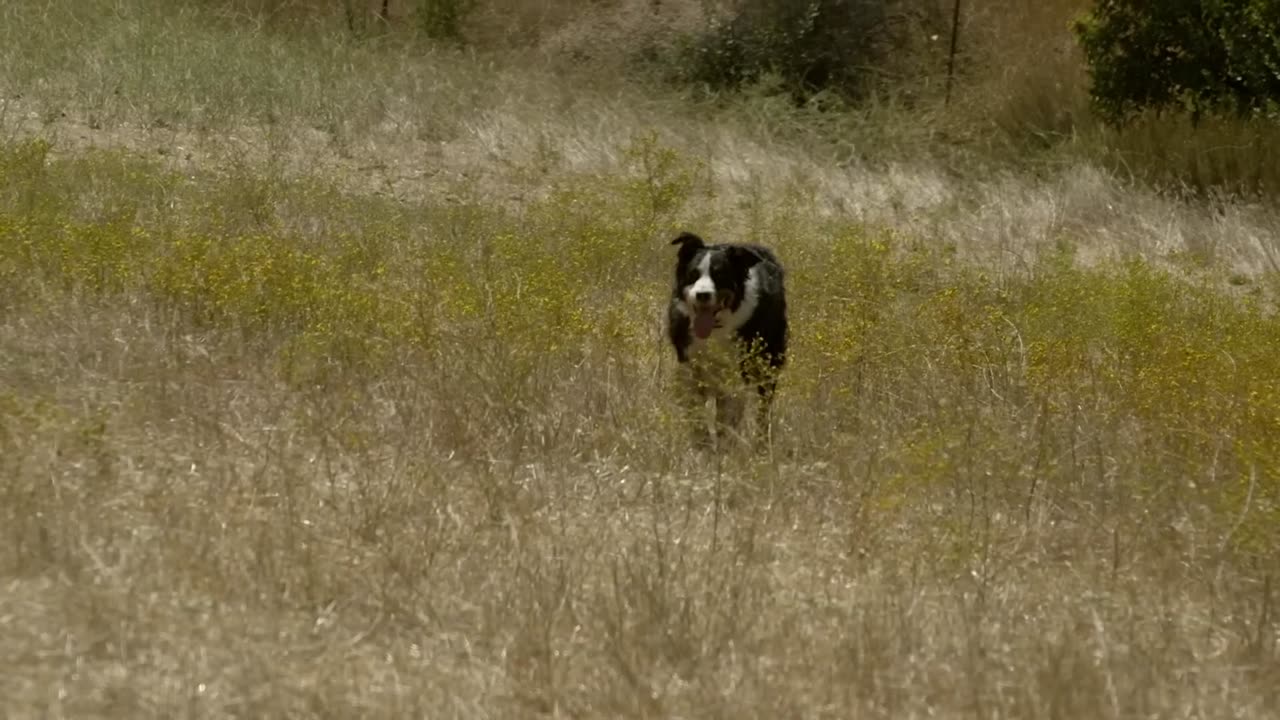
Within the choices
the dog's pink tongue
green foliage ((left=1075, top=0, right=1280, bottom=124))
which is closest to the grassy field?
the dog's pink tongue

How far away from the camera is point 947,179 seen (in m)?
16.6

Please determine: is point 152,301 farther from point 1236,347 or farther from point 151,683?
point 1236,347

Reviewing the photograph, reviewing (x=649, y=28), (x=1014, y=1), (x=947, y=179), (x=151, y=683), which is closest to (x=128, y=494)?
(x=151, y=683)

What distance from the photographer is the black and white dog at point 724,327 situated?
6988mm

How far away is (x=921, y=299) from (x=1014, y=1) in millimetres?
13773

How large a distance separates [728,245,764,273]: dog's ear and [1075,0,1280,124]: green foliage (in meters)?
9.82

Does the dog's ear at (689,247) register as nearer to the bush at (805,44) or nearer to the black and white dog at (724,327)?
the black and white dog at (724,327)

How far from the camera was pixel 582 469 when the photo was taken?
6543 millimetres

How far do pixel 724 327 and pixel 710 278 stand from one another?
0.96 ft

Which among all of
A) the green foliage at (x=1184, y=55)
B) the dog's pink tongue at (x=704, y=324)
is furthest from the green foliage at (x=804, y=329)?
the green foliage at (x=1184, y=55)

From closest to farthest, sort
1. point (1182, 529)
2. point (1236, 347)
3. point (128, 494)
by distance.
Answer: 1. point (128, 494)
2. point (1182, 529)
3. point (1236, 347)

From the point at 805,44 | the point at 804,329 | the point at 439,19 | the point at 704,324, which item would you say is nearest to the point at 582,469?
the point at 704,324

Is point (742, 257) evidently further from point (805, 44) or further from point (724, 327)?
point (805, 44)

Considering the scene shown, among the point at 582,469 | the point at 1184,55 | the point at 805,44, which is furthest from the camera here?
the point at 805,44
